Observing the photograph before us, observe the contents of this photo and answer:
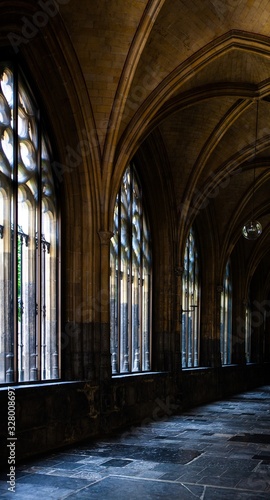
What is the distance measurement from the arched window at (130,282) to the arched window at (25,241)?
9.12 ft

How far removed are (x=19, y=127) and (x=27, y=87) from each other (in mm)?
828

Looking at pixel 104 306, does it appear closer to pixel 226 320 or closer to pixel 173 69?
pixel 173 69

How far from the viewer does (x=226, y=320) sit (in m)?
24.5

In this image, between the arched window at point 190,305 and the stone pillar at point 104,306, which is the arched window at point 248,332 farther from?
the stone pillar at point 104,306

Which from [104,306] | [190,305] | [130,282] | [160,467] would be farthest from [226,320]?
[160,467]

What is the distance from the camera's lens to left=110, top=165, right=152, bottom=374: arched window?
14484 mm

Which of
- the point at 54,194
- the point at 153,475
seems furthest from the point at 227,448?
the point at 54,194

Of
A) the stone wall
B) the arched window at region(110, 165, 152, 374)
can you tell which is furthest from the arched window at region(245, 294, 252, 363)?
the arched window at region(110, 165, 152, 374)

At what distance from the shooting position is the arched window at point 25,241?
1012 centimetres

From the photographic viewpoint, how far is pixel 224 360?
24.0 meters

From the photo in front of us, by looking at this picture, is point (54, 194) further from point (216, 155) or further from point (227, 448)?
point (216, 155)

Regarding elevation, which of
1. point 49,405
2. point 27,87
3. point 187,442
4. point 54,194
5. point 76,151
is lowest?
point 187,442

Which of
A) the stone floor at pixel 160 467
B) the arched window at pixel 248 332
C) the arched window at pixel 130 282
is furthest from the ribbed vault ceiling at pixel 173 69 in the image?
the arched window at pixel 248 332

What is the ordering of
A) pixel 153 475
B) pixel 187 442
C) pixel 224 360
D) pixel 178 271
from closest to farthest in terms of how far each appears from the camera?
pixel 153 475, pixel 187 442, pixel 178 271, pixel 224 360
